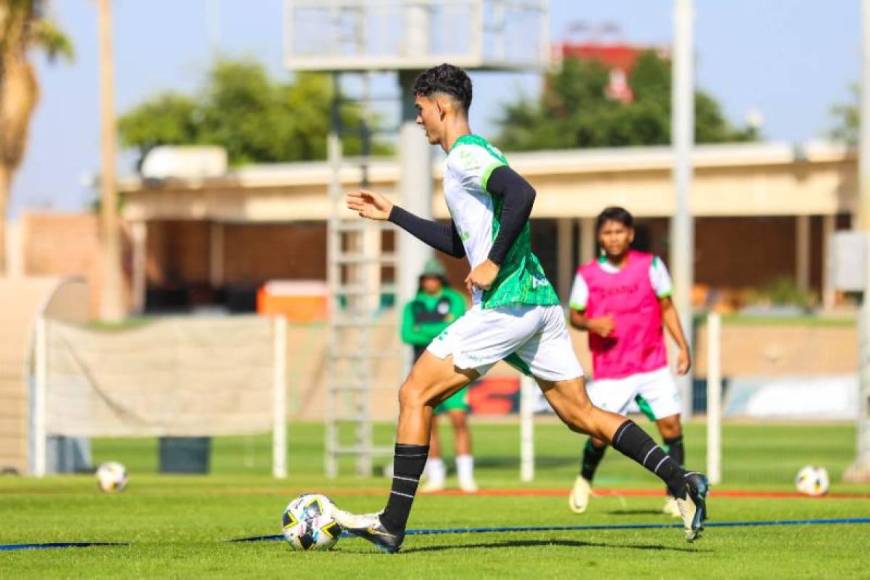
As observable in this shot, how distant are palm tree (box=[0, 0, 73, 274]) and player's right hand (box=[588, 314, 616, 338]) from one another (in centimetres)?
3551

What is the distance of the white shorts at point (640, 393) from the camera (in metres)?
13.4

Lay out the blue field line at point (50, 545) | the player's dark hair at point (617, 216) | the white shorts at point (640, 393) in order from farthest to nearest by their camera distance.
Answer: the white shorts at point (640, 393), the player's dark hair at point (617, 216), the blue field line at point (50, 545)

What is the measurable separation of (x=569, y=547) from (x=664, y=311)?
3.60m

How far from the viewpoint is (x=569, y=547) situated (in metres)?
10.2

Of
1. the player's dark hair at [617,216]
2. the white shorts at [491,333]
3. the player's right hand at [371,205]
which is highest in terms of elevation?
the player's right hand at [371,205]

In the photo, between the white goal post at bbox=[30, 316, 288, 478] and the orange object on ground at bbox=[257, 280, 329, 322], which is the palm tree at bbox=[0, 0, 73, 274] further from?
the white goal post at bbox=[30, 316, 288, 478]

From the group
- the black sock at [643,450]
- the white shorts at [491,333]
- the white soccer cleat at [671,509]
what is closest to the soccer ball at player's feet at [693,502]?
the black sock at [643,450]

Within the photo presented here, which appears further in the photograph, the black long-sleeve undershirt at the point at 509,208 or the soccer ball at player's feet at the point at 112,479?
the soccer ball at player's feet at the point at 112,479

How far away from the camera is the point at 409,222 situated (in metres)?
9.96

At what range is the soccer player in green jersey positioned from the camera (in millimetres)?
9500

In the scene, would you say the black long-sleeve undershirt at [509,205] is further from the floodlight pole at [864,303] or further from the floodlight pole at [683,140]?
the floodlight pole at [683,140]

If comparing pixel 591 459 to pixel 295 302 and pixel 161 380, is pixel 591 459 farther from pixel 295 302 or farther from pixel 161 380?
pixel 295 302

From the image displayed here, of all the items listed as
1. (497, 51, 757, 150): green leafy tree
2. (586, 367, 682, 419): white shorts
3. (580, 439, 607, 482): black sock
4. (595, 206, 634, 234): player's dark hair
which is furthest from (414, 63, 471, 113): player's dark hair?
(497, 51, 757, 150): green leafy tree

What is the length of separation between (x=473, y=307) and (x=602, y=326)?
375 centimetres
